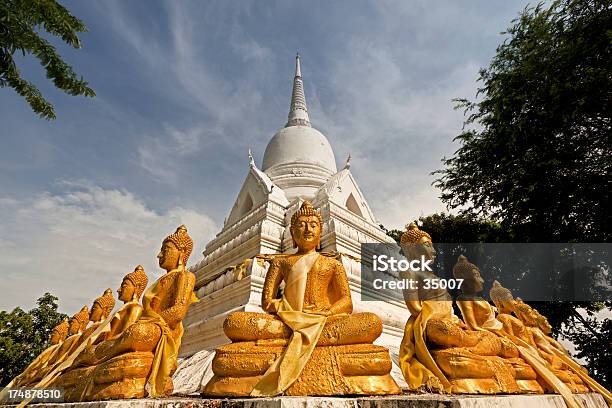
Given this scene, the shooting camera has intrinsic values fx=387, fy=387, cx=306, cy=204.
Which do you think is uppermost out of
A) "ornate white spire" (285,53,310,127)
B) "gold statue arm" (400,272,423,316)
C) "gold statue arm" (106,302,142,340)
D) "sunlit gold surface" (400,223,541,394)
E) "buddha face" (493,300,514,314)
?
"ornate white spire" (285,53,310,127)

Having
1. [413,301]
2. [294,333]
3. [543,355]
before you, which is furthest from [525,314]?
[294,333]

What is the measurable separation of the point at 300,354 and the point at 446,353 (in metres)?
1.28

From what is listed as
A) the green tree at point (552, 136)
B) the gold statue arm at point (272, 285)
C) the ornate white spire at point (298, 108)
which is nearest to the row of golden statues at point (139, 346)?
A: the gold statue arm at point (272, 285)

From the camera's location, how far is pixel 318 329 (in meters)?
3.16

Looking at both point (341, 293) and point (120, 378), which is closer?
point (120, 378)

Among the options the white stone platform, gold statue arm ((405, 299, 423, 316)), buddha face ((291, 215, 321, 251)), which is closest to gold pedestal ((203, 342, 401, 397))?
the white stone platform

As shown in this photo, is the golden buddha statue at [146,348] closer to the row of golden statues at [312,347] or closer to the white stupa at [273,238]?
the row of golden statues at [312,347]

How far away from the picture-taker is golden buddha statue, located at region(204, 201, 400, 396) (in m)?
2.87

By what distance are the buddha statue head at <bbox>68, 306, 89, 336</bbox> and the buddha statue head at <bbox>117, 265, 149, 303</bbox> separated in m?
2.03

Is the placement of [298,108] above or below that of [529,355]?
above

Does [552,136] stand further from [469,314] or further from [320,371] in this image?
[320,371]

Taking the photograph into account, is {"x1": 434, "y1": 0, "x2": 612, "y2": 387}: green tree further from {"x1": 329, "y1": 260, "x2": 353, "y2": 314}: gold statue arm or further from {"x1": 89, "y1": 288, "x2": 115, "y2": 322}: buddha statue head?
{"x1": 89, "y1": 288, "x2": 115, "y2": 322}: buddha statue head

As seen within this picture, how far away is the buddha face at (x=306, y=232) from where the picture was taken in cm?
402

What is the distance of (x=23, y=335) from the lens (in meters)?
Answer: 13.0
